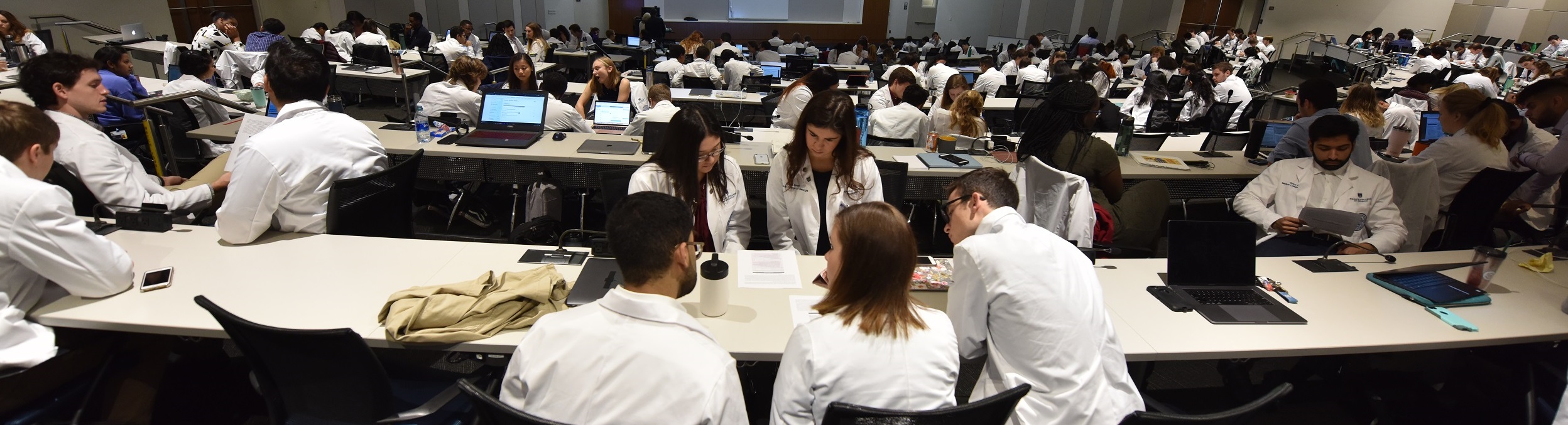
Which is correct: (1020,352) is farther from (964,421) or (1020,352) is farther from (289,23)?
(289,23)

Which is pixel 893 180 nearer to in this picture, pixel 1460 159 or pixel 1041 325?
pixel 1041 325

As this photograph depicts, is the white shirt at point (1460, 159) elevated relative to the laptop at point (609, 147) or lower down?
elevated

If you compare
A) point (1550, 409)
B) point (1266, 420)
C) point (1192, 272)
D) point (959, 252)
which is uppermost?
point (959, 252)

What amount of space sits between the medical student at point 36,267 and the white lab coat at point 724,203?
5.33 feet

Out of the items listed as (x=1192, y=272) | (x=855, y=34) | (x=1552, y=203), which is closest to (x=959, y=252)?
(x=1192, y=272)

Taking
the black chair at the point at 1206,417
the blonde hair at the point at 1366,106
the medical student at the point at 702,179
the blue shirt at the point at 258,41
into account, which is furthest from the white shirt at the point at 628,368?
the blue shirt at the point at 258,41

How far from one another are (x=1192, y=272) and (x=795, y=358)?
5.78 feet

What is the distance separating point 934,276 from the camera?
2.49 metres

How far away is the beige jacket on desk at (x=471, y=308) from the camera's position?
191 cm

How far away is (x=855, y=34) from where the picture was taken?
18.3 metres

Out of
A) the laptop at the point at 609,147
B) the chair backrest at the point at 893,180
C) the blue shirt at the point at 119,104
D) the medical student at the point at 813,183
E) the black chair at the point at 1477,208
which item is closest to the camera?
the medical student at the point at 813,183

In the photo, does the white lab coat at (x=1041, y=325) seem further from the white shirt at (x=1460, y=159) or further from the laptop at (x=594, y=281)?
the white shirt at (x=1460, y=159)

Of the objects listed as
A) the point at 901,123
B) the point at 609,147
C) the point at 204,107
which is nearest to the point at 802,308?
the point at 609,147

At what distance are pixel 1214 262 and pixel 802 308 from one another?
5.10 feet
